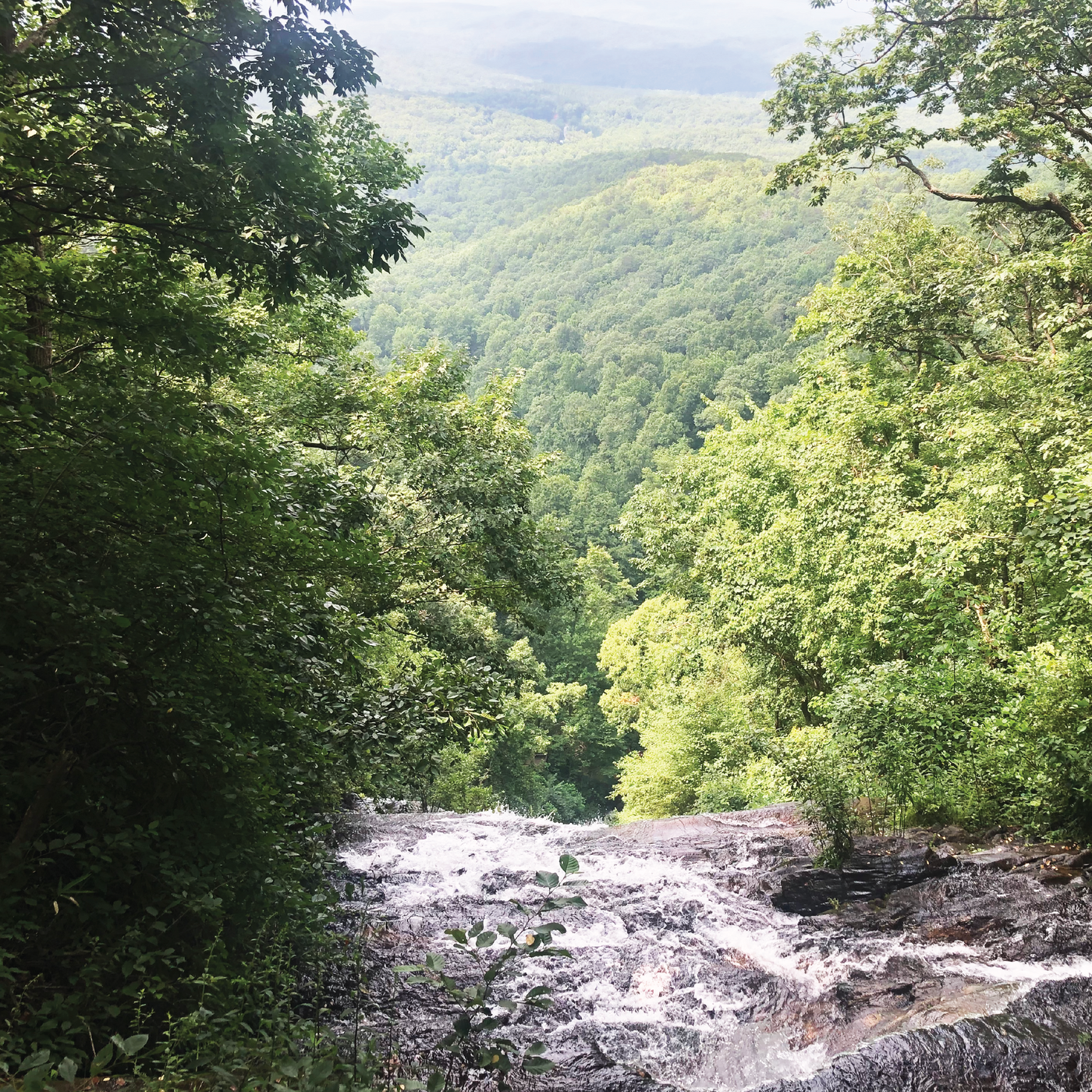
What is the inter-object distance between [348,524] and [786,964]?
6.08 metres

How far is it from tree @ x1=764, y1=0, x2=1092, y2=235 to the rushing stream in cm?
1016

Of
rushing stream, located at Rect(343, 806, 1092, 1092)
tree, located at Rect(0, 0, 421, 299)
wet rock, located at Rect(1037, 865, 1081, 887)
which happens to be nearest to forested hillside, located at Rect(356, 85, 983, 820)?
rushing stream, located at Rect(343, 806, 1092, 1092)

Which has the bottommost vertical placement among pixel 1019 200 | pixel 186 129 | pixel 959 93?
pixel 186 129

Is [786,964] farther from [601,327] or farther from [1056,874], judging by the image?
[601,327]

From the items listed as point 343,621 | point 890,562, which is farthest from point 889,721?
point 343,621

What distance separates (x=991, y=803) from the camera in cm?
960

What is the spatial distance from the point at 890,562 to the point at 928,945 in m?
5.56

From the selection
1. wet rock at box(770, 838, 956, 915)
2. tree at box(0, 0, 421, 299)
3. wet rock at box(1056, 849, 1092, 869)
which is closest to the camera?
tree at box(0, 0, 421, 299)

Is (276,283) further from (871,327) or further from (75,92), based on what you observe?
(871,327)

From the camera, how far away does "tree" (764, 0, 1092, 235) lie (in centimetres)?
1204

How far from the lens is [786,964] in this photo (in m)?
8.02

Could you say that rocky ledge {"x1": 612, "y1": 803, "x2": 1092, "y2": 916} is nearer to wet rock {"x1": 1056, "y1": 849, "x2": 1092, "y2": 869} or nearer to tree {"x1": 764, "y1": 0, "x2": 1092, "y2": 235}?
wet rock {"x1": 1056, "y1": 849, "x2": 1092, "y2": 869}

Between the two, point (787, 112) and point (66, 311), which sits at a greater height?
point (787, 112)

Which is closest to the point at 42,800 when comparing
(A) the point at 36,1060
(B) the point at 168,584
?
(B) the point at 168,584
